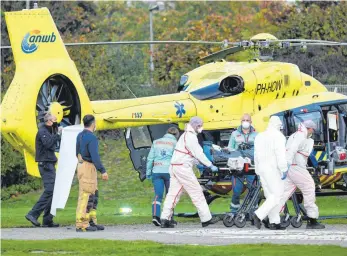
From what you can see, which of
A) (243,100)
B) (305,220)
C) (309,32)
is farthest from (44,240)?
(309,32)

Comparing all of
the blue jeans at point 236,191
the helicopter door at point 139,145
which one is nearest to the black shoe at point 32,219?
the helicopter door at point 139,145

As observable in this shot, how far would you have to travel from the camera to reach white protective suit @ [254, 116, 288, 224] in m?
20.4

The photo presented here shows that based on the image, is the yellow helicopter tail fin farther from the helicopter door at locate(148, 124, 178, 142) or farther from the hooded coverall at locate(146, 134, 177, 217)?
the hooded coverall at locate(146, 134, 177, 217)

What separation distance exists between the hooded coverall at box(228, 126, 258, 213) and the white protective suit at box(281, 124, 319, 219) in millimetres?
1190

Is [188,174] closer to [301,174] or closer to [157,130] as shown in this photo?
[301,174]

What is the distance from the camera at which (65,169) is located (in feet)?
72.0

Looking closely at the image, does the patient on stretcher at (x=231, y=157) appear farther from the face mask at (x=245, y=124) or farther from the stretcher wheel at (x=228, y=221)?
the stretcher wheel at (x=228, y=221)

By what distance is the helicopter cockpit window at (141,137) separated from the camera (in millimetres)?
25203

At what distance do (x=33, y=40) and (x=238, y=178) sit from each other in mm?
4790

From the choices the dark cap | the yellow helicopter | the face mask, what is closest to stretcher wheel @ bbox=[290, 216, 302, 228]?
the yellow helicopter

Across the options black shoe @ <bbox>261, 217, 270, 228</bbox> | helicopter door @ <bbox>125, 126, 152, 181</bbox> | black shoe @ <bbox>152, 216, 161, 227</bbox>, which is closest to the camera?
black shoe @ <bbox>261, 217, 270, 228</bbox>

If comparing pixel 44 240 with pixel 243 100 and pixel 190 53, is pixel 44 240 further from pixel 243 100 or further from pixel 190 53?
pixel 190 53

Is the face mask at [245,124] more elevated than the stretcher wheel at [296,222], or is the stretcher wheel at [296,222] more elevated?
the face mask at [245,124]

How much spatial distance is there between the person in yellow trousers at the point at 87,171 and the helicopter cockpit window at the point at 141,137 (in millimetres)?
4255
